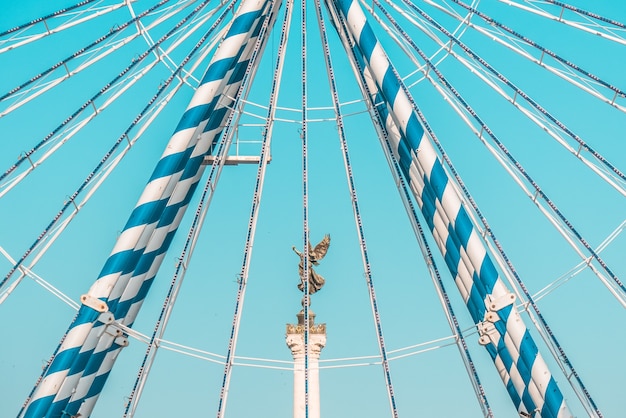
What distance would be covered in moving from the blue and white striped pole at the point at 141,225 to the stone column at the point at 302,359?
182 inches

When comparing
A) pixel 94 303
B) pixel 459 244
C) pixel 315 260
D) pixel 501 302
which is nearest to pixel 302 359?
pixel 315 260

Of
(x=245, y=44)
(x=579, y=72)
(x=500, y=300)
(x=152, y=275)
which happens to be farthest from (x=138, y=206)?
(x=579, y=72)

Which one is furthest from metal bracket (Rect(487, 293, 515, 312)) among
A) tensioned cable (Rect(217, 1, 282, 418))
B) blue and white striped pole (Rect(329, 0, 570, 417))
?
tensioned cable (Rect(217, 1, 282, 418))

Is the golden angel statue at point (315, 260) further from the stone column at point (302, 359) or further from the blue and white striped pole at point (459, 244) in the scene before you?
the blue and white striped pole at point (459, 244)

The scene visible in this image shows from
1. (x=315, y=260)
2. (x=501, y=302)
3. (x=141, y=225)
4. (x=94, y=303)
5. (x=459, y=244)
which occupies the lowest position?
(x=501, y=302)

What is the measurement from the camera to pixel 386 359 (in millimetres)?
16766

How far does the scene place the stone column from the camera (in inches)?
798

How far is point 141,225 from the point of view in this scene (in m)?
17.5

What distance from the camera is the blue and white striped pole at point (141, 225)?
16.3 metres

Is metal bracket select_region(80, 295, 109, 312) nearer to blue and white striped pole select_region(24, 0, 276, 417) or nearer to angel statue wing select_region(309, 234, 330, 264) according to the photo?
blue and white striped pole select_region(24, 0, 276, 417)

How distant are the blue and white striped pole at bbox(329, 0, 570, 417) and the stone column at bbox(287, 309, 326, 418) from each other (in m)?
4.26

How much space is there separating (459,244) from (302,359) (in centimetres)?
533

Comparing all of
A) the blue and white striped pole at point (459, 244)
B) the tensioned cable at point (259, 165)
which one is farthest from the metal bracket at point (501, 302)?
the tensioned cable at point (259, 165)

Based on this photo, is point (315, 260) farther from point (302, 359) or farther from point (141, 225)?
point (141, 225)
